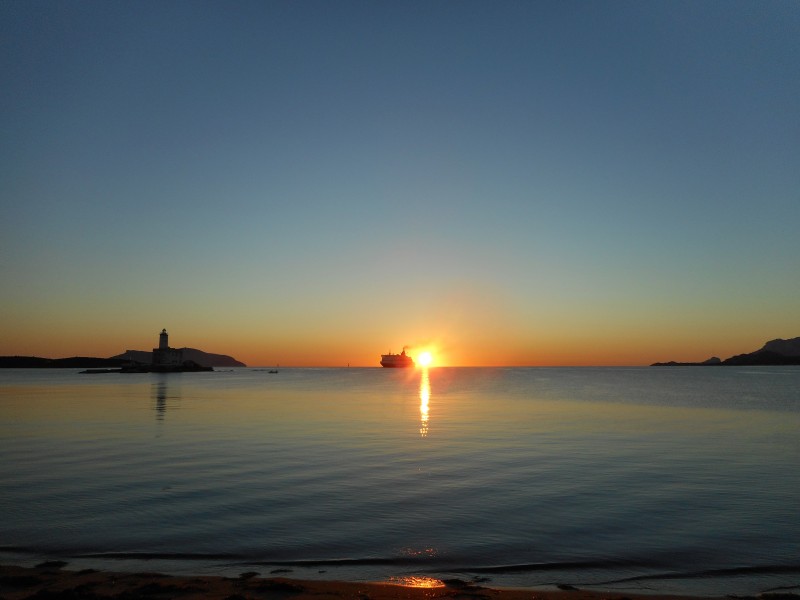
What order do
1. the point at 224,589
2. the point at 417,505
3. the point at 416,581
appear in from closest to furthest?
1. the point at 224,589
2. the point at 416,581
3. the point at 417,505

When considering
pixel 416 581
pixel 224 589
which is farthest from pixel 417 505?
pixel 224 589

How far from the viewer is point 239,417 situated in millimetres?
46781

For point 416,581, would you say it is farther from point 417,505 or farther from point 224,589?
point 417,505

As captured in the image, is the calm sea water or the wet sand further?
the calm sea water

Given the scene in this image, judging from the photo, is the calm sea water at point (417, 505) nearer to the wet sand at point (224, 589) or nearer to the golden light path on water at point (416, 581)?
the golden light path on water at point (416, 581)

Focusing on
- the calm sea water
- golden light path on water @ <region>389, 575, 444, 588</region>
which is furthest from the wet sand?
the calm sea water

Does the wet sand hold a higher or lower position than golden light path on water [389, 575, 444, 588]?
higher

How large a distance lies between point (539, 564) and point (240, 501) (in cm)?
986

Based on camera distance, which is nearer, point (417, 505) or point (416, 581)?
point (416, 581)

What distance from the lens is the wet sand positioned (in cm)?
975

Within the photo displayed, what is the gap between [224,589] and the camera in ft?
33.4

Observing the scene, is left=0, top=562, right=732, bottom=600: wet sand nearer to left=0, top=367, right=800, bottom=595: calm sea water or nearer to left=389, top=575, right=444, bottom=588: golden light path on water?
left=389, top=575, right=444, bottom=588: golden light path on water

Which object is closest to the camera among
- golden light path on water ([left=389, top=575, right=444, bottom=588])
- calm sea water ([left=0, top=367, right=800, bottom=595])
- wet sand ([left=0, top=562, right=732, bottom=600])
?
wet sand ([left=0, top=562, right=732, bottom=600])

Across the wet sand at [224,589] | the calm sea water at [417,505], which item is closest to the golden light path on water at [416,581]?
the wet sand at [224,589]
